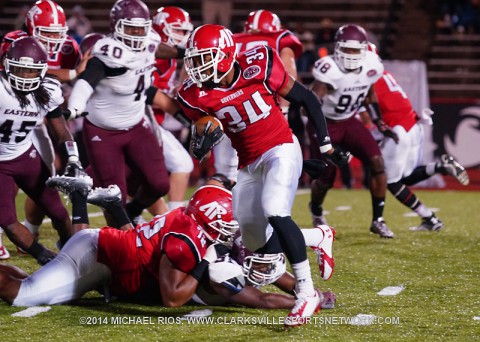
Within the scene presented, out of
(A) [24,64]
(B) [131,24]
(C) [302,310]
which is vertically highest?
(B) [131,24]

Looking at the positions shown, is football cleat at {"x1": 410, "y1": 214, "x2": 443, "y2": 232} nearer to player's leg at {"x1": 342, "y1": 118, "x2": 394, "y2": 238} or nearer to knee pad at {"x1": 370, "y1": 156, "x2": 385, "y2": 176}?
player's leg at {"x1": 342, "y1": 118, "x2": 394, "y2": 238}

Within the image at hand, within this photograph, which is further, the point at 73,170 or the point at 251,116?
the point at 73,170

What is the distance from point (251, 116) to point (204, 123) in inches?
9.0

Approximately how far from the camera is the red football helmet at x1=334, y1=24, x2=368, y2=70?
21.9 feet

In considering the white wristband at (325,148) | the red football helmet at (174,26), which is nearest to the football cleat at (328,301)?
the white wristband at (325,148)

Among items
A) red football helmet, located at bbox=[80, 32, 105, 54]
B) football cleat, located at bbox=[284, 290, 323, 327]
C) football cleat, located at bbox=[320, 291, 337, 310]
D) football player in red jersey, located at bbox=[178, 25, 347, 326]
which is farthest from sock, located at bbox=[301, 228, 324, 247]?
red football helmet, located at bbox=[80, 32, 105, 54]

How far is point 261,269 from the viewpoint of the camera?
4098 millimetres

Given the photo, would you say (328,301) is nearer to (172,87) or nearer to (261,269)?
(261,269)

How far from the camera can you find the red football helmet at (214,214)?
4.22 meters

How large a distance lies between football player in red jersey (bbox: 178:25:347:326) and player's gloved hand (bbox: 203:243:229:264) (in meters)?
0.12

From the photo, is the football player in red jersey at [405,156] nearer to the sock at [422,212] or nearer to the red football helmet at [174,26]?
the sock at [422,212]

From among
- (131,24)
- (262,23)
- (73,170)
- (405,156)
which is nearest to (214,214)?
(73,170)

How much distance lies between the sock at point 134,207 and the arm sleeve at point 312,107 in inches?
83.4

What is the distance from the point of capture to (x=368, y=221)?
778cm
